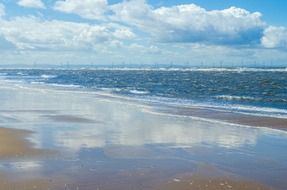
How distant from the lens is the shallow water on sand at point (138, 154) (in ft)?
35.1

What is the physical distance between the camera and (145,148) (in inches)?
572

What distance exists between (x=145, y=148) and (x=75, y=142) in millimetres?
2465

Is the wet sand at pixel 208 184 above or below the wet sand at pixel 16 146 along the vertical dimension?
above

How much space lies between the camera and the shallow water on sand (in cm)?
1070

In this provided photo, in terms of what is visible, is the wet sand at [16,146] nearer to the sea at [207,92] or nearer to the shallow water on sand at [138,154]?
the shallow water on sand at [138,154]

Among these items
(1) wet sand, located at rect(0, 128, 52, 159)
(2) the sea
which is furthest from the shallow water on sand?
(2) the sea

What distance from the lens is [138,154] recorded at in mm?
13539

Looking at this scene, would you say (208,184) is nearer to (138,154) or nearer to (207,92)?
(138,154)

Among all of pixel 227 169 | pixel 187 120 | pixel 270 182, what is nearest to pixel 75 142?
pixel 227 169

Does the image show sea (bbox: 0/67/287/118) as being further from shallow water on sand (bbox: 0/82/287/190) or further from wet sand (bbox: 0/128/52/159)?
wet sand (bbox: 0/128/52/159)

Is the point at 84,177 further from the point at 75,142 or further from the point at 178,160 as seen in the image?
the point at 75,142

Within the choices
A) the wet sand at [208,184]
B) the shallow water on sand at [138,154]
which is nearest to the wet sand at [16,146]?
the shallow water on sand at [138,154]

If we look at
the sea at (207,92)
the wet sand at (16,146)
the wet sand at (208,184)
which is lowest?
the sea at (207,92)

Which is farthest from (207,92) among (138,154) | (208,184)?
(208,184)
